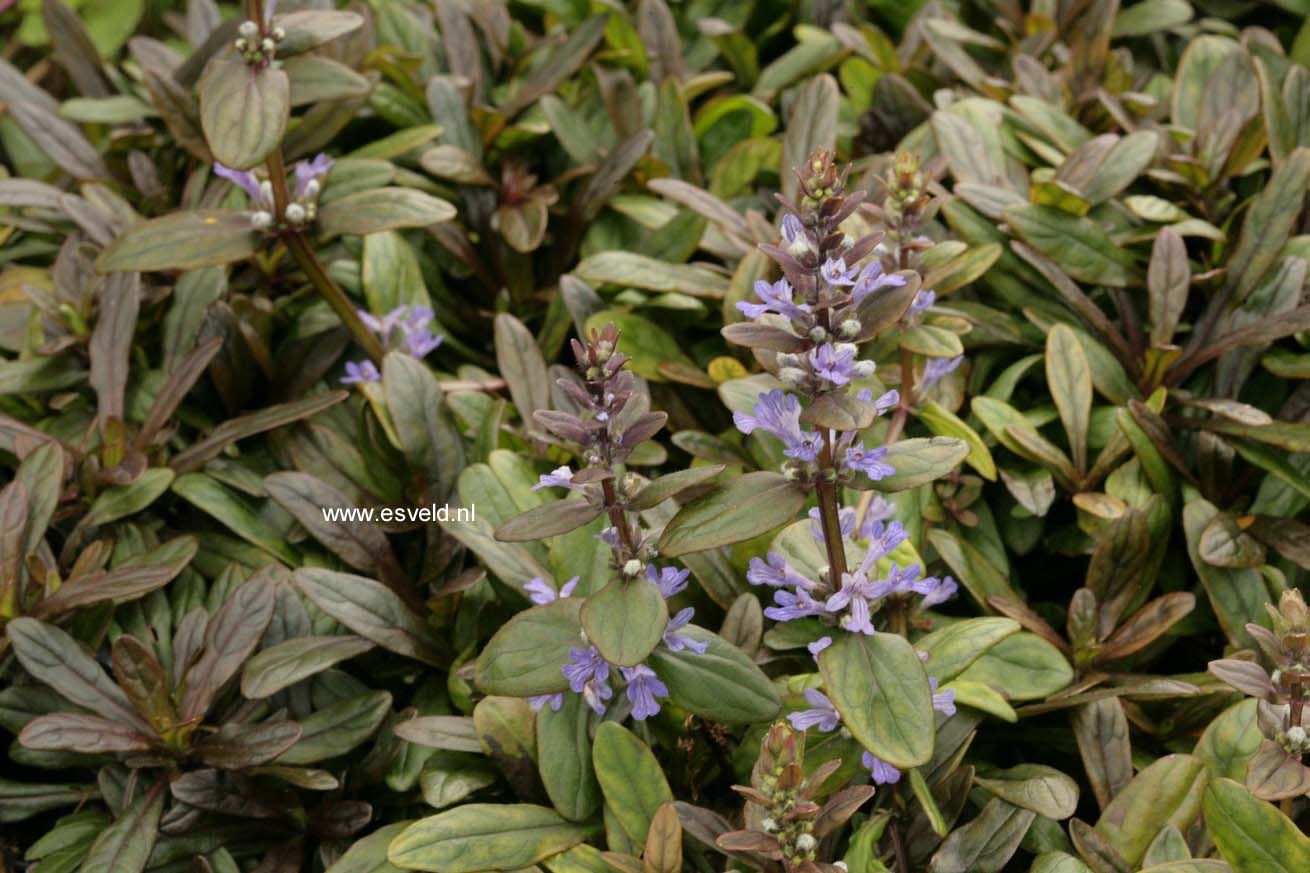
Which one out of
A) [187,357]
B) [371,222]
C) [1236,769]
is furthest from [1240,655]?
[187,357]

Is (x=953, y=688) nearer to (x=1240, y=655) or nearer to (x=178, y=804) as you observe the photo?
(x=1240, y=655)

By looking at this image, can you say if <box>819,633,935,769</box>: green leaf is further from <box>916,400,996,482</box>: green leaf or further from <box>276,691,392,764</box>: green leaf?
<box>276,691,392,764</box>: green leaf

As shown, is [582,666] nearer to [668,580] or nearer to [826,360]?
[668,580]

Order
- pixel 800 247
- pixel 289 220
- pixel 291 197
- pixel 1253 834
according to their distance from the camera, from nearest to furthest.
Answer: pixel 800 247, pixel 1253 834, pixel 289 220, pixel 291 197

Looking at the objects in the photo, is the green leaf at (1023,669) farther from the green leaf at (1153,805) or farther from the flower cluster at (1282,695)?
the flower cluster at (1282,695)

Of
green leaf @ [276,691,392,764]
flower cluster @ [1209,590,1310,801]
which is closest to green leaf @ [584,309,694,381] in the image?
green leaf @ [276,691,392,764]

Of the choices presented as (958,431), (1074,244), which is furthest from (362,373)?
(1074,244)
